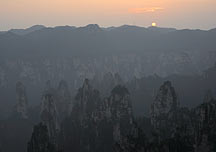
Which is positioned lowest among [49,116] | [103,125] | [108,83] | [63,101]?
[103,125]

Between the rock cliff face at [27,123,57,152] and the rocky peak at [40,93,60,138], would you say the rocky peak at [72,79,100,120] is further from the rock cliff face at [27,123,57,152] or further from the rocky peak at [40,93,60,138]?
the rock cliff face at [27,123,57,152]

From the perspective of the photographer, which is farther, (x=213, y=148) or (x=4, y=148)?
(x=4, y=148)

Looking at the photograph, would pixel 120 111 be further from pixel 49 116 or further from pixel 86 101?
pixel 49 116

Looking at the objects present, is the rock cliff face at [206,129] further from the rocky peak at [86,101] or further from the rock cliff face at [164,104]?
the rocky peak at [86,101]

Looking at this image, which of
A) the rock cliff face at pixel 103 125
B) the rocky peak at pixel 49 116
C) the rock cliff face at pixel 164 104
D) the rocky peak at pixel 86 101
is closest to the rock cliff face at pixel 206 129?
the rock cliff face at pixel 164 104

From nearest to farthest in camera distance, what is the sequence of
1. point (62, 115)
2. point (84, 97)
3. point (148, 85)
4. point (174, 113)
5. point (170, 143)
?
point (170, 143), point (174, 113), point (84, 97), point (62, 115), point (148, 85)

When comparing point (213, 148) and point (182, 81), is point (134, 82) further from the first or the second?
point (213, 148)

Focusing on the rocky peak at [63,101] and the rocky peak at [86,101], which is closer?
the rocky peak at [86,101]

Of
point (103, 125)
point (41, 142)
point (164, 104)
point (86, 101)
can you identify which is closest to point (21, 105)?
point (86, 101)

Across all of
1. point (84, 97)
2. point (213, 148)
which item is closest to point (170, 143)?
point (213, 148)
